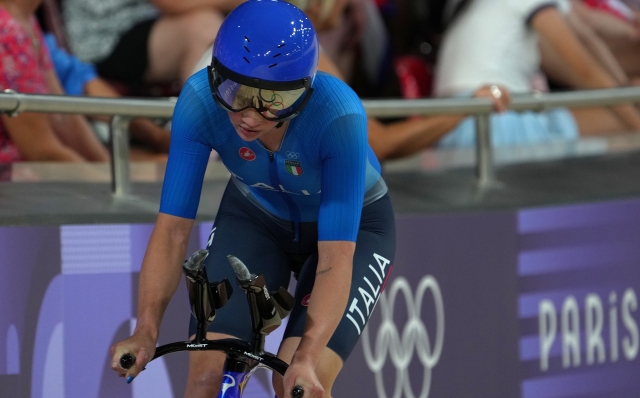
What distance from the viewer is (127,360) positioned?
2338 millimetres

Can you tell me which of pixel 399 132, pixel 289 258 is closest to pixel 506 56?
pixel 399 132

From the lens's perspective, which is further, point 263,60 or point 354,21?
point 354,21

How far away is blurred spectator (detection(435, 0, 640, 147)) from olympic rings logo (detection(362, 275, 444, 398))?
55.7 inches

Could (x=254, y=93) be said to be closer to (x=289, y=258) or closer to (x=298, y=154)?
(x=298, y=154)

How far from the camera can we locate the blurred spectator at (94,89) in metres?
4.68

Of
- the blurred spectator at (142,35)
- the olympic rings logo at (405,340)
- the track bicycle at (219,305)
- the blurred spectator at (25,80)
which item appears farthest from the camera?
the blurred spectator at (142,35)

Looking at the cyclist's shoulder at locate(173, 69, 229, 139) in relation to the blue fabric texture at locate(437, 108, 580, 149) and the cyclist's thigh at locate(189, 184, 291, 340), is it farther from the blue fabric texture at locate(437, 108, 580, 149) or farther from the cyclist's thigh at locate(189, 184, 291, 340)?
the blue fabric texture at locate(437, 108, 580, 149)

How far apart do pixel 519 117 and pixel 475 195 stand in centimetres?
114

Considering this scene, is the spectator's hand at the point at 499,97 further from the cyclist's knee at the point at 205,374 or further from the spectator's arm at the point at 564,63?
the cyclist's knee at the point at 205,374

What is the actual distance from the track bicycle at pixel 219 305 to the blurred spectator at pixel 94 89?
2336 mm

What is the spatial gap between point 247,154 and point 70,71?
2.31 metres

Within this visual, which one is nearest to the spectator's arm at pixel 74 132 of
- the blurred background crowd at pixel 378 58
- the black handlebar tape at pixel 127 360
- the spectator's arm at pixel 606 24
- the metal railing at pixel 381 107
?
the blurred background crowd at pixel 378 58

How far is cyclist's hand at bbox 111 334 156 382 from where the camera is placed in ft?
7.66

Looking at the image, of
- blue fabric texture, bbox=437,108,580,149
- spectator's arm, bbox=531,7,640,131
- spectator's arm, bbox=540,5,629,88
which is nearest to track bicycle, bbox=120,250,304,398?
blue fabric texture, bbox=437,108,580,149
